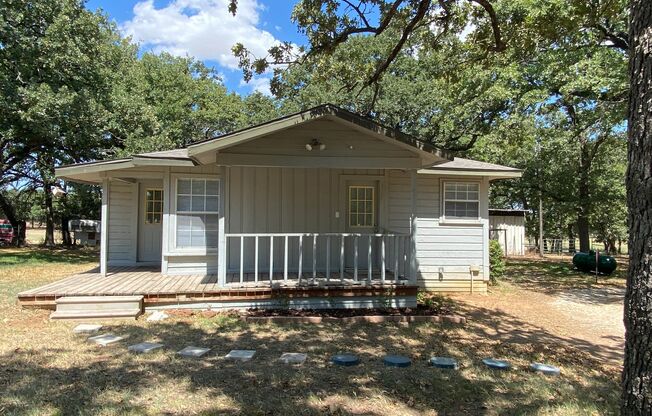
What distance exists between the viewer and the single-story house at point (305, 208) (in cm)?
695

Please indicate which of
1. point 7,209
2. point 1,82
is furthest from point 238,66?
point 7,209

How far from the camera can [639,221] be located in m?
2.17

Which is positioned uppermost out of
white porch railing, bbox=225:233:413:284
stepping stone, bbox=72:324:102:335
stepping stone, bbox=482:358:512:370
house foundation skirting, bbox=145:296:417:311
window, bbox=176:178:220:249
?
window, bbox=176:178:220:249

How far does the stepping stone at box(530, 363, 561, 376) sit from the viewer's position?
4613mm

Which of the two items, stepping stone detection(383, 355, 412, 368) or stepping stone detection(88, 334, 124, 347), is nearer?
stepping stone detection(383, 355, 412, 368)

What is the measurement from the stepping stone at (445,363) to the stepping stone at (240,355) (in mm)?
2072

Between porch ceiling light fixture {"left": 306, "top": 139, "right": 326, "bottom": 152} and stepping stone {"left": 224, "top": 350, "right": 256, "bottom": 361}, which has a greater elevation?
porch ceiling light fixture {"left": 306, "top": 139, "right": 326, "bottom": 152}

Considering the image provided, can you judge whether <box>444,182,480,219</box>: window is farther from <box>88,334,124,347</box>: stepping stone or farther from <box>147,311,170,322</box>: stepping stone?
<box>88,334,124,347</box>: stepping stone

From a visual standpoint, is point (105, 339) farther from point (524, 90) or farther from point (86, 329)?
point (524, 90)

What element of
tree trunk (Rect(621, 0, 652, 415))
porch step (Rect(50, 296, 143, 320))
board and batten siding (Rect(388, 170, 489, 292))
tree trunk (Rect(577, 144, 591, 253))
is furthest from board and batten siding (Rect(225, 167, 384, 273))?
tree trunk (Rect(577, 144, 591, 253))

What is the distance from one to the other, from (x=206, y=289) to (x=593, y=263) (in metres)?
12.8

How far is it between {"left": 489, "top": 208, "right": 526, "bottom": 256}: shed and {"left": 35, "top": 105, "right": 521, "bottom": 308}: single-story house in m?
13.2

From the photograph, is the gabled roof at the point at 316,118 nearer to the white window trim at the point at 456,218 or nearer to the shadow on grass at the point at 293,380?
the white window trim at the point at 456,218

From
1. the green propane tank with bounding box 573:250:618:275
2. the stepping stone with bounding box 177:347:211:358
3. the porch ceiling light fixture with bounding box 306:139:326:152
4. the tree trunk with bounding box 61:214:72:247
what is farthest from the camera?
the tree trunk with bounding box 61:214:72:247
